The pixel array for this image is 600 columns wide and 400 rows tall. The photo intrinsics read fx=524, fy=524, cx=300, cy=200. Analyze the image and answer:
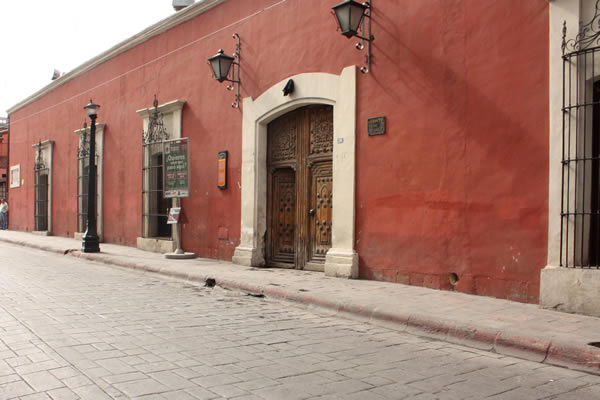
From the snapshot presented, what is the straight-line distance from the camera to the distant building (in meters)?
5.90

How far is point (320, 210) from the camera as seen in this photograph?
9.13m

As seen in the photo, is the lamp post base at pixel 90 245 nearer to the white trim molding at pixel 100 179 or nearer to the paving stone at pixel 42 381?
the white trim molding at pixel 100 179

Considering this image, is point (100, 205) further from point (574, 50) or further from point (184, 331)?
point (574, 50)

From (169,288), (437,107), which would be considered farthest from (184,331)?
(437,107)

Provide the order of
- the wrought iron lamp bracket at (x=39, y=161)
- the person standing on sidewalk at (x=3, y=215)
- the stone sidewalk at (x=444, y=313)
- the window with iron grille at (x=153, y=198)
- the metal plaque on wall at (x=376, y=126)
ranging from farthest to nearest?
1. the person standing on sidewalk at (x=3, y=215)
2. the wrought iron lamp bracket at (x=39, y=161)
3. the window with iron grille at (x=153, y=198)
4. the metal plaque on wall at (x=376, y=126)
5. the stone sidewalk at (x=444, y=313)

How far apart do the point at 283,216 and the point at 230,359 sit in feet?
19.8

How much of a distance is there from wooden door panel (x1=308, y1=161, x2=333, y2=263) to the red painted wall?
0.91 metres

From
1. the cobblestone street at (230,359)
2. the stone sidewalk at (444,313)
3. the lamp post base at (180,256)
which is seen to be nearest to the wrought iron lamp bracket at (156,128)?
the lamp post base at (180,256)

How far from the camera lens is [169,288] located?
8.00m

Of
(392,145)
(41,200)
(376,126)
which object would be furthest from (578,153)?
(41,200)

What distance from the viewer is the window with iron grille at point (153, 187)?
44.5 ft

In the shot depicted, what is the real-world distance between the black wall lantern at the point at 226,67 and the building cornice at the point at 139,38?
1.46 m

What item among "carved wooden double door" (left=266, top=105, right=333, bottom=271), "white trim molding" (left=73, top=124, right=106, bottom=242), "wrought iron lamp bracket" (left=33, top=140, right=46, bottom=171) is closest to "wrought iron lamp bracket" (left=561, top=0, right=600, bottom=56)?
"carved wooden double door" (left=266, top=105, right=333, bottom=271)

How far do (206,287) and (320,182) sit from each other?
2.66 m
